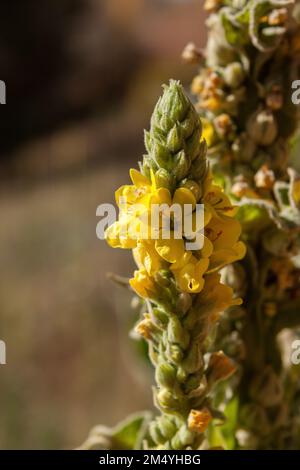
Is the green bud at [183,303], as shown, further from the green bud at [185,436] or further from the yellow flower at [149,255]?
the green bud at [185,436]

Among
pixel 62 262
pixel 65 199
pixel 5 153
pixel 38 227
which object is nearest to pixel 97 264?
pixel 62 262

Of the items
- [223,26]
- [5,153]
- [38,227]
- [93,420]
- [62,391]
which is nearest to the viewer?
[223,26]

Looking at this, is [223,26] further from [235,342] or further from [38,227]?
[38,227]

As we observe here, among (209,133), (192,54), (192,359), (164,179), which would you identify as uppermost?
(192,54)

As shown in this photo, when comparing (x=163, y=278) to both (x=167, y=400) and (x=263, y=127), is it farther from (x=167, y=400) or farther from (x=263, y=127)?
(x=263, y=127)

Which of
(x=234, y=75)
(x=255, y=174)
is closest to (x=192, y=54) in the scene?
(x=234, y=75)

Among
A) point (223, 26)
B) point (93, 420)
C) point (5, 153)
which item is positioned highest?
point (5, 153)
